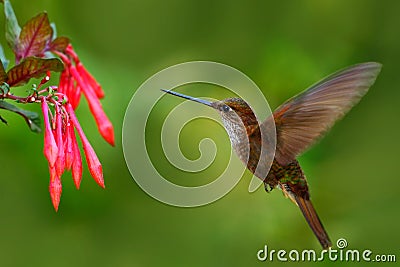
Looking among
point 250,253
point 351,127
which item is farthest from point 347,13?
point 250,253

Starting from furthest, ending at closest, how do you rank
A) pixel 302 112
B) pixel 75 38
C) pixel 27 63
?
pixel 75 38, pixel 302 112, pixel 27 63

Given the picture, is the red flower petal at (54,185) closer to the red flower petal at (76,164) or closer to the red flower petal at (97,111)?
the red flower petal at (76,164)

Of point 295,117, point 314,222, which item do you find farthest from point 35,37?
point 314,222

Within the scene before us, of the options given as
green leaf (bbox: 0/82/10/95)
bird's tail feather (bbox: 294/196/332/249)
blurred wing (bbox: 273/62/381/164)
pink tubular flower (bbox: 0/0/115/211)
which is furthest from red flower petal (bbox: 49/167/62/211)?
bird's tail feather (bbox: 294/196/332/249)

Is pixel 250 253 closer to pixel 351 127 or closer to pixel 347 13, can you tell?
pixel 351 127

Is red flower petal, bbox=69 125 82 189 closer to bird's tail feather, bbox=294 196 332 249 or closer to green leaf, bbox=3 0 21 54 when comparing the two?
green leaf, bbox=3 0 21 54

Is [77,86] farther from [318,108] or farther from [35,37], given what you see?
[318,108]
